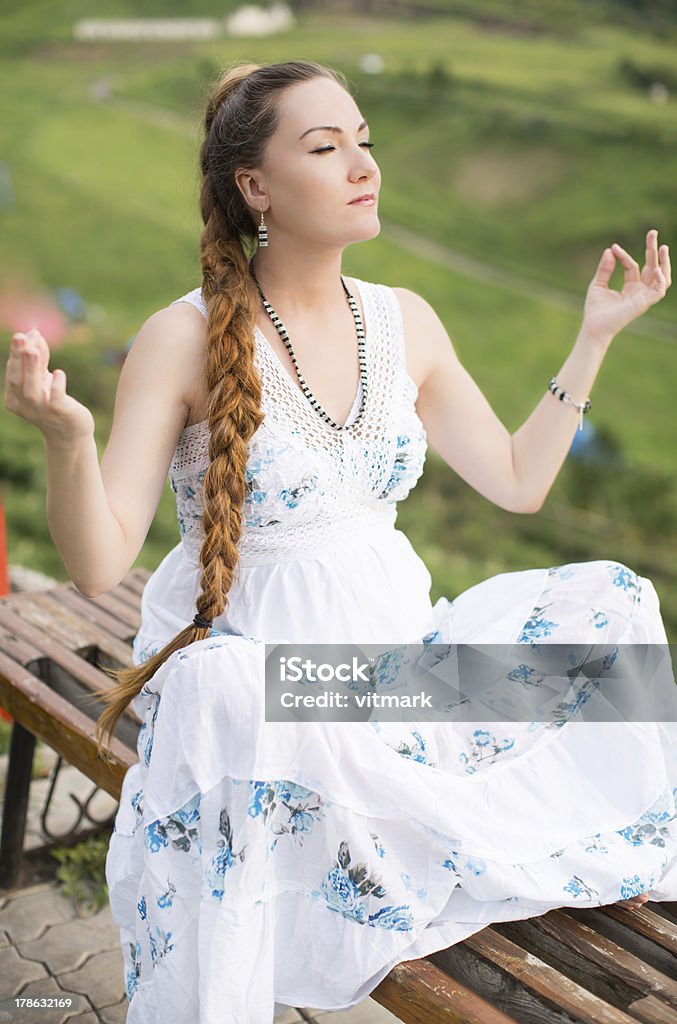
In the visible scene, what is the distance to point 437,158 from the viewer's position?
353 inches

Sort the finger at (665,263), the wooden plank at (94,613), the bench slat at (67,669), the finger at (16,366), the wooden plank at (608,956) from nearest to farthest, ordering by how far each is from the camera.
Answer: the finger at (16,366) → the wooden plank at (608,956) → the finger at (665,263) → the bench slat at (67,669) → the wooden plank at (94,613)

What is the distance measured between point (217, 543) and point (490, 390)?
21.7 ft

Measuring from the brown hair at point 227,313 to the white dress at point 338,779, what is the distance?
0.06 meters

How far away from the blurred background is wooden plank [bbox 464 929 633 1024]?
6.63 metres

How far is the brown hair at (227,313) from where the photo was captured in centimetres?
181

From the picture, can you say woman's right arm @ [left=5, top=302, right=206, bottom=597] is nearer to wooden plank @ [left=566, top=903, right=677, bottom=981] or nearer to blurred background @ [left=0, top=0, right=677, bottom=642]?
wooden plank @ [left=566, top=903, right=677, bottom=981]

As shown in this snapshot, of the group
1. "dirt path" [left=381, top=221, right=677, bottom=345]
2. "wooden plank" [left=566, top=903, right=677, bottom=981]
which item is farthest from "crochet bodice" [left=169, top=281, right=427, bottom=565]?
"dirt path" [left=381, top=221, right=677, bottom=345]

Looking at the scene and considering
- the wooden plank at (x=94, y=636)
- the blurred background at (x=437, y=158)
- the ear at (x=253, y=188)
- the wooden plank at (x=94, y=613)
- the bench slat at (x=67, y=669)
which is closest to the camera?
the ear at (x=253, y=188)

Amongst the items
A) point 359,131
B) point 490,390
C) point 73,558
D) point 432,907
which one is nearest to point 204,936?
point 432,907

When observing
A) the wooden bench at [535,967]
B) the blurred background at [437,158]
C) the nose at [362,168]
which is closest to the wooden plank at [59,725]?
the wooden bench at [535,967]

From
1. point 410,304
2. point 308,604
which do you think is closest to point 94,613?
point 308,604

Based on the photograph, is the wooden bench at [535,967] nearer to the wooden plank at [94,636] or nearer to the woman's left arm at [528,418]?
the wooden plank at [94,636]

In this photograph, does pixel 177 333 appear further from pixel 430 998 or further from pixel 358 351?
pixel 430 998

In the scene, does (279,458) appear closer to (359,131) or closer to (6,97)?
(359,131)
